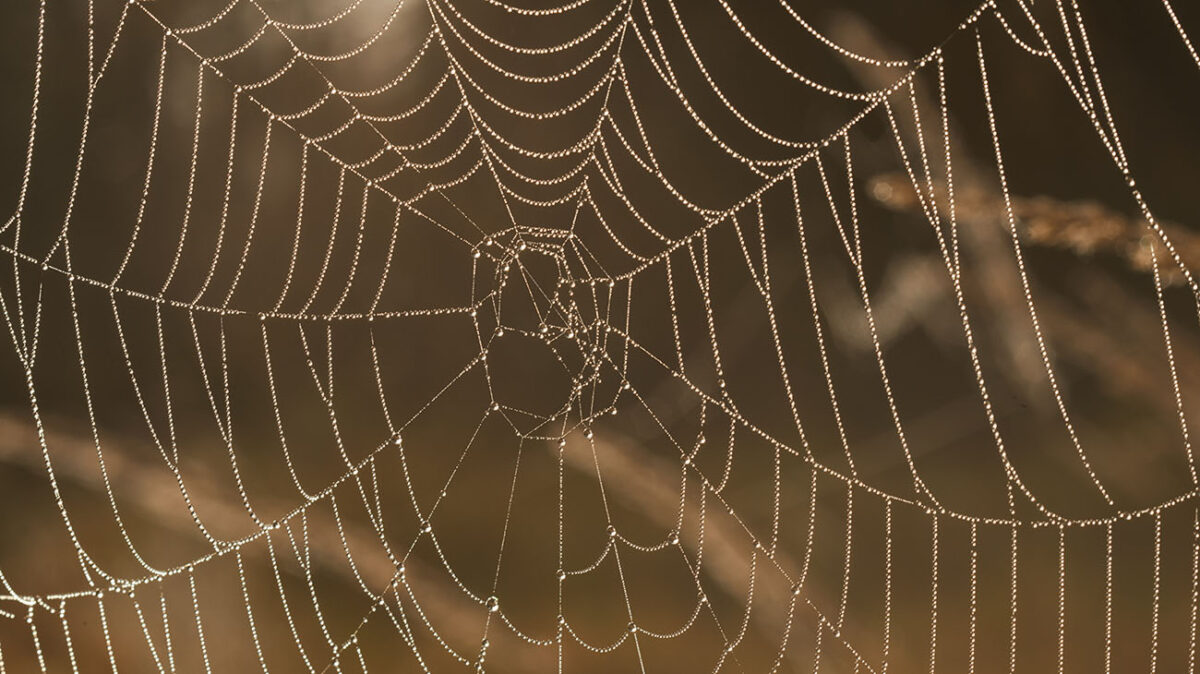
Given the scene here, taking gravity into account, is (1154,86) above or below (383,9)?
below

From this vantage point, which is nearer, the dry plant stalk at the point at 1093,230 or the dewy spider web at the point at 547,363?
the dry plant stalk at the point at 1093,230

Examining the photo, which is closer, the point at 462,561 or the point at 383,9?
the point at 383,9

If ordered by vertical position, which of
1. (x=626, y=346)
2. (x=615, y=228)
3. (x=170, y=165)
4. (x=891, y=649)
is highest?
(x=170, y=165)

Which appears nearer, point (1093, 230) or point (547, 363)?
point (1093, 230)

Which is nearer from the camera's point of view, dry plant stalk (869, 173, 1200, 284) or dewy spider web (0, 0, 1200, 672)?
dry plant stalk (869, 173, 1200, 284)

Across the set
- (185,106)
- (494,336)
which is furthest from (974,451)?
(185,106)

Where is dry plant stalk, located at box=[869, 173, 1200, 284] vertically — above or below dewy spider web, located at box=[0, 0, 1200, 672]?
below

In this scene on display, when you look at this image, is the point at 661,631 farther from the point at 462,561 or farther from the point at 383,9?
the point at 383,9

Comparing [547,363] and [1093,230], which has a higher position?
[547,363]
